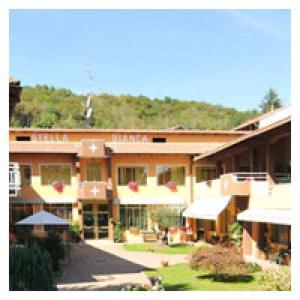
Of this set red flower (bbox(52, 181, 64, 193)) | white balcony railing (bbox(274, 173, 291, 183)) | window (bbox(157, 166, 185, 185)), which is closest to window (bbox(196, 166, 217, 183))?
window (bbox(157, 166, 185, 185))

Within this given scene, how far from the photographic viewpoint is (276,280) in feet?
42.2

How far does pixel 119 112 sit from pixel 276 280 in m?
56.2

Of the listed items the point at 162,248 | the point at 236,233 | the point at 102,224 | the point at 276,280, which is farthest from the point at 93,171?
the point at 276,280

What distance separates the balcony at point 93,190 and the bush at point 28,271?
18621 mm

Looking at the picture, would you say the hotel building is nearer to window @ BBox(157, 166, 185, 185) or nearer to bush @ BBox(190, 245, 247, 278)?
window @ BBox(157, 166, 185, 185)

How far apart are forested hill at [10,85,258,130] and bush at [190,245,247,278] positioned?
4209cm

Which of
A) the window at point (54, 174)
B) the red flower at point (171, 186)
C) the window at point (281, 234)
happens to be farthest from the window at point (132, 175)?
the window at point (281, 234)

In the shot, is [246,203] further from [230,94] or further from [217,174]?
[230,94]

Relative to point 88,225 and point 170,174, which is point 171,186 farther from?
point 88,225

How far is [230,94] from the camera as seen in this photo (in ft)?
217

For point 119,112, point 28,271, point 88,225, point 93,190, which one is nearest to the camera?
point 28,271

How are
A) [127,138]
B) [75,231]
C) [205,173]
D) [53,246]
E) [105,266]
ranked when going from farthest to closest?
[127,138]
[205,173]
[75,231]
[105,266]
[53,246]
